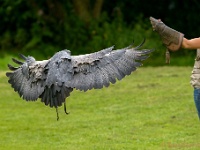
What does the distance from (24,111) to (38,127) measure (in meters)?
1.47

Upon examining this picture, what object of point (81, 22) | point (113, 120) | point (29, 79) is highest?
point (81, 22)

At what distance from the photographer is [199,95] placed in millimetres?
6211

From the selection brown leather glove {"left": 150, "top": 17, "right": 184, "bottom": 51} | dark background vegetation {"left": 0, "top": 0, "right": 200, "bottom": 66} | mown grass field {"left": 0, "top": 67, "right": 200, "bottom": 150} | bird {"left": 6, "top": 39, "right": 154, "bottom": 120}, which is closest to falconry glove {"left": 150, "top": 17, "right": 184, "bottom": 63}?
brown leather glove {"left": 150, "top": 17, "right": 184, "bottom": 51}

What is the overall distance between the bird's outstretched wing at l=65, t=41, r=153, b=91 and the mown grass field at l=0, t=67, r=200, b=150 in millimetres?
1551

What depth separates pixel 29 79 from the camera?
7.50 metres


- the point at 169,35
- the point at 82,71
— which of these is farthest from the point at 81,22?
the point at 169,35

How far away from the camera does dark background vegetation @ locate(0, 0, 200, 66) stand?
1920 cm

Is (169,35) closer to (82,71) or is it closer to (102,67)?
(102,67)

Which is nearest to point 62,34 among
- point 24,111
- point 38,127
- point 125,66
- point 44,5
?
point 44,5

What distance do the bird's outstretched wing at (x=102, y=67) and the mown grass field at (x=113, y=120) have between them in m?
1.55

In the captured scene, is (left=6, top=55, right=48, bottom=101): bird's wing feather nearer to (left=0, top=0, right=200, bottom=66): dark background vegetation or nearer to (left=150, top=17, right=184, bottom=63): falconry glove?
(left=150, top=17, right=184, bottom=63): falconry glove

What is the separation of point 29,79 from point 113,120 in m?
3.03

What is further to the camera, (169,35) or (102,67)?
(102,67)

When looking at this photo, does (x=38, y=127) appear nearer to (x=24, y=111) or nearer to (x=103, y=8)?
(x=24, y=111)
